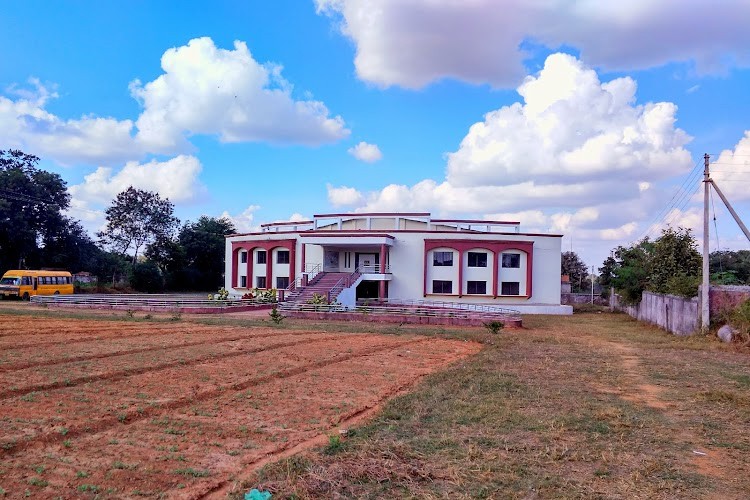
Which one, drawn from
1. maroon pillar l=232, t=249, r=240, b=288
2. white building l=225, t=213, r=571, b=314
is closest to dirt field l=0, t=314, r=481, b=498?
white building l=225, t=213, r=571, b=314

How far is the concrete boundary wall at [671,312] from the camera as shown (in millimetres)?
23062

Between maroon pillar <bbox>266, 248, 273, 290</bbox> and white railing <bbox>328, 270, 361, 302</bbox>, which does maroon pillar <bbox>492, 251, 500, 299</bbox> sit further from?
maroon pillar <bbox>266, 248, 273, 290</bbox>

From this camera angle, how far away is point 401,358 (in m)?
15.2

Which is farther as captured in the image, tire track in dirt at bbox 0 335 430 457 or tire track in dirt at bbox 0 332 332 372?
tire track in dirt at bbox 0 332 332 372

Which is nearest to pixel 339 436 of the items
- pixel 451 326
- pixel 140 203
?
pixel 451 326

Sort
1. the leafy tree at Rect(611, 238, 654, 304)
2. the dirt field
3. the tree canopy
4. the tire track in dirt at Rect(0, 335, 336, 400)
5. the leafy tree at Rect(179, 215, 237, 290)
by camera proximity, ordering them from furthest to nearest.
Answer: the leafy tree at Rect(179, 215, 237, 290) → the leafy tree at Rect(611, 238, 654, 304) → the tree canopy → the tire track in dirt at Rect(0, 335, 336, 400) → the dirt field

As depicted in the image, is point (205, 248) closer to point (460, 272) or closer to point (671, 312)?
point (460, 272)

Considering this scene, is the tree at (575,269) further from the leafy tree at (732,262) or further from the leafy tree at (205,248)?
the leafy tree at (205,248)

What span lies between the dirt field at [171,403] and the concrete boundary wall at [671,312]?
1105 centimetres

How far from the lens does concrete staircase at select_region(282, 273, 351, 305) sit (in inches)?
1422

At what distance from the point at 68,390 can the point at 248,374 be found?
336 centimetres

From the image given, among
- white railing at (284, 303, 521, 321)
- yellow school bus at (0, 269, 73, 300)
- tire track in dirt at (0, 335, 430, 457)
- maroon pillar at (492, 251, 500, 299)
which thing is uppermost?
maroon pillar at (492, 251, 500, 299)

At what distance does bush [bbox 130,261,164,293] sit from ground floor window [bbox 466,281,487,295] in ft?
111

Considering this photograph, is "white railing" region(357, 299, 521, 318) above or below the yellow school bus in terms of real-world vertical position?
below
